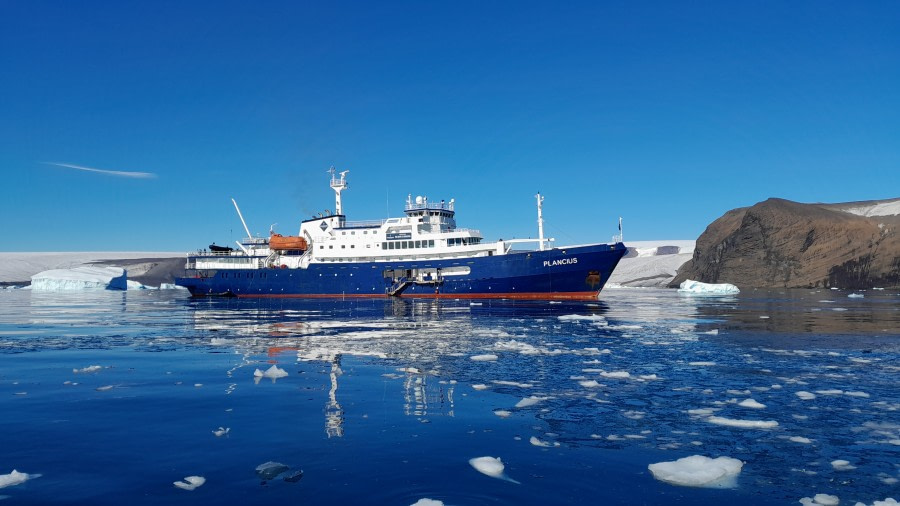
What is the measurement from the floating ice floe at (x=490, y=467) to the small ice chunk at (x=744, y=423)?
3.33 m

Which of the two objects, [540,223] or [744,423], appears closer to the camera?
[744,423]

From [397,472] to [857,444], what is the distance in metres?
4.98

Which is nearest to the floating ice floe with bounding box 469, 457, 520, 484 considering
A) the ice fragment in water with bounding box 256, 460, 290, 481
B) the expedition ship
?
the ice fragment in water with bounding box 256, 460, 290, 481

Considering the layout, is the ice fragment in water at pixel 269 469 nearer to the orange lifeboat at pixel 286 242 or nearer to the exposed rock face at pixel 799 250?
the orange lifeboat at pixel 286 242

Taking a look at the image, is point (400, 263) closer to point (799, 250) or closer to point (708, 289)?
point (708, 289)

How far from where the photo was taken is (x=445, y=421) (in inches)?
305

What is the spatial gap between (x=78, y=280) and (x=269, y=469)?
107m

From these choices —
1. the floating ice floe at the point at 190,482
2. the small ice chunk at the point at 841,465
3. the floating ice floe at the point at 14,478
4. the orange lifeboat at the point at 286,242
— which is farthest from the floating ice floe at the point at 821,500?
the orange lifeboat at the point at 286,242

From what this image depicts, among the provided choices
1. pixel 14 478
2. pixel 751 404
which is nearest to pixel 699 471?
pixel 751 404

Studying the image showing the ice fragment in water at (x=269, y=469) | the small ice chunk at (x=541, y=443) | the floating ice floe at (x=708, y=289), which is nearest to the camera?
the ice fragment in water at (x=269, y=469)

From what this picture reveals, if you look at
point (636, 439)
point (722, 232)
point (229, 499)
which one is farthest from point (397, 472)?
point (722, 232)

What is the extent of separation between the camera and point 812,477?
553cm

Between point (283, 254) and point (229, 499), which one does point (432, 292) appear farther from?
point (229, 499)

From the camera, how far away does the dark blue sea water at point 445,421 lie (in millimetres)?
5273
